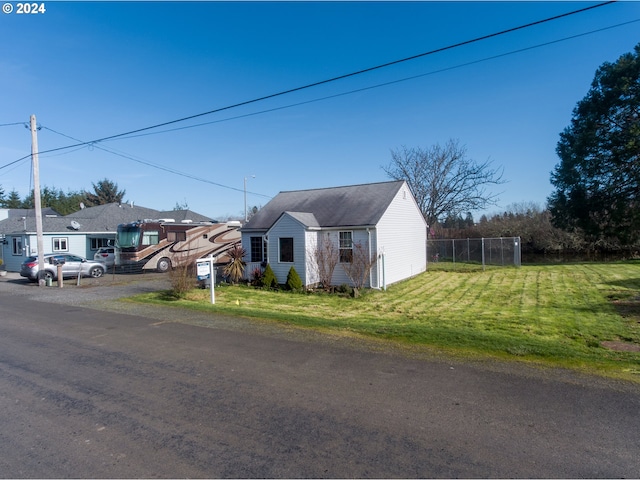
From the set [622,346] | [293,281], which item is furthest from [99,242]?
[622,346]

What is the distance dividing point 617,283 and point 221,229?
73.4 ft

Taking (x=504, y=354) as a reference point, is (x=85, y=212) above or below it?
above

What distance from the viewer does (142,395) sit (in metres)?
4.75

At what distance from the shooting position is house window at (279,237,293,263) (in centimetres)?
1586

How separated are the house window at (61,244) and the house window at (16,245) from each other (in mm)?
2305

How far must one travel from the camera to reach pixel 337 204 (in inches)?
688

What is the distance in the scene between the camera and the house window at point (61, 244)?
2654cm

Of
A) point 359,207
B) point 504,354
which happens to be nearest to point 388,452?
point 504,354

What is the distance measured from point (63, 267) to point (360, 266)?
1661 centimetres

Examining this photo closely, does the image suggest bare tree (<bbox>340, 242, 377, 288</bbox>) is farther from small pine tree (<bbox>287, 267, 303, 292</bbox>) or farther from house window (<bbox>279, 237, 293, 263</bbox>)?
house window (<bbox>279, 237, 293, 263</bbox>)

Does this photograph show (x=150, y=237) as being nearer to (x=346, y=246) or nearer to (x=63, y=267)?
(x=63, y=267)

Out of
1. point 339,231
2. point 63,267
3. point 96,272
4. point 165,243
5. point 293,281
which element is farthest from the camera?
point 165,243

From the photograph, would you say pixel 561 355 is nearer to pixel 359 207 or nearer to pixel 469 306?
pixel 469 306

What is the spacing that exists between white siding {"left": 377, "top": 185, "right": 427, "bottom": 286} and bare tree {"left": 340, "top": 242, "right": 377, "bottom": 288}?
81 cm
